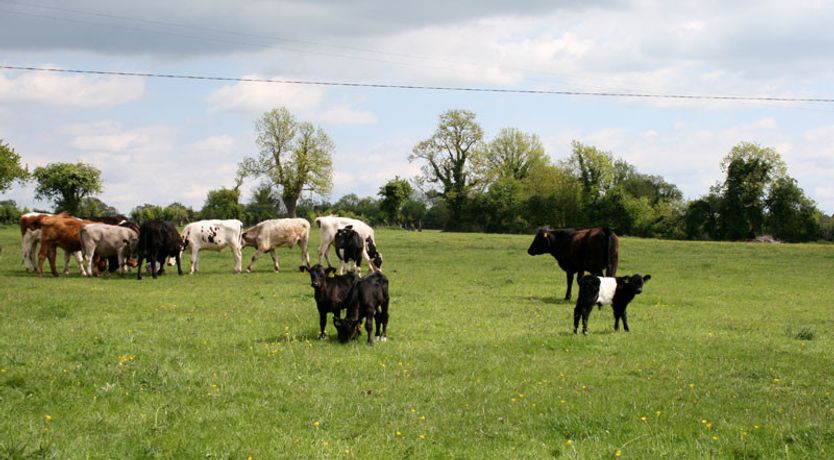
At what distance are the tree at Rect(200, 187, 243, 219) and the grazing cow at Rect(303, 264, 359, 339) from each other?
74.2m

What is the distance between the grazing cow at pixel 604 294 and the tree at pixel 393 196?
75.5 metres

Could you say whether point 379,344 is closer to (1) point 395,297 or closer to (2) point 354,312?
(2) point 354,312

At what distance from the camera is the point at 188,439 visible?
26.2 feet

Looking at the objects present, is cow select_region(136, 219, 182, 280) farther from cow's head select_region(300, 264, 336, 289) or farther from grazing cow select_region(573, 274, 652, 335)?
grazing cow select_region(573, 274, 652, 335)

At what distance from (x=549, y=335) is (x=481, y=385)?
4.48 metres

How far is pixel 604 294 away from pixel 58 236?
2036cm

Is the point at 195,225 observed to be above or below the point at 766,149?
below

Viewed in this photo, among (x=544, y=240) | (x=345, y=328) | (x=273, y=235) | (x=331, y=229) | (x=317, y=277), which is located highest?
(x=331, y=229)

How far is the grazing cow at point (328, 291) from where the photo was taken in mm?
13678

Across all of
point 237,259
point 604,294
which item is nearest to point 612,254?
point 604,294

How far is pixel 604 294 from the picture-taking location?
1548 cm

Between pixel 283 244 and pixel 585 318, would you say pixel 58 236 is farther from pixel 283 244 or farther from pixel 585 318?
pixel 585 318

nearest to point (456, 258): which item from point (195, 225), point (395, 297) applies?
point (195, 225)

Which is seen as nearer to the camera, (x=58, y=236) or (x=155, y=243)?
(x=155, y=243)
